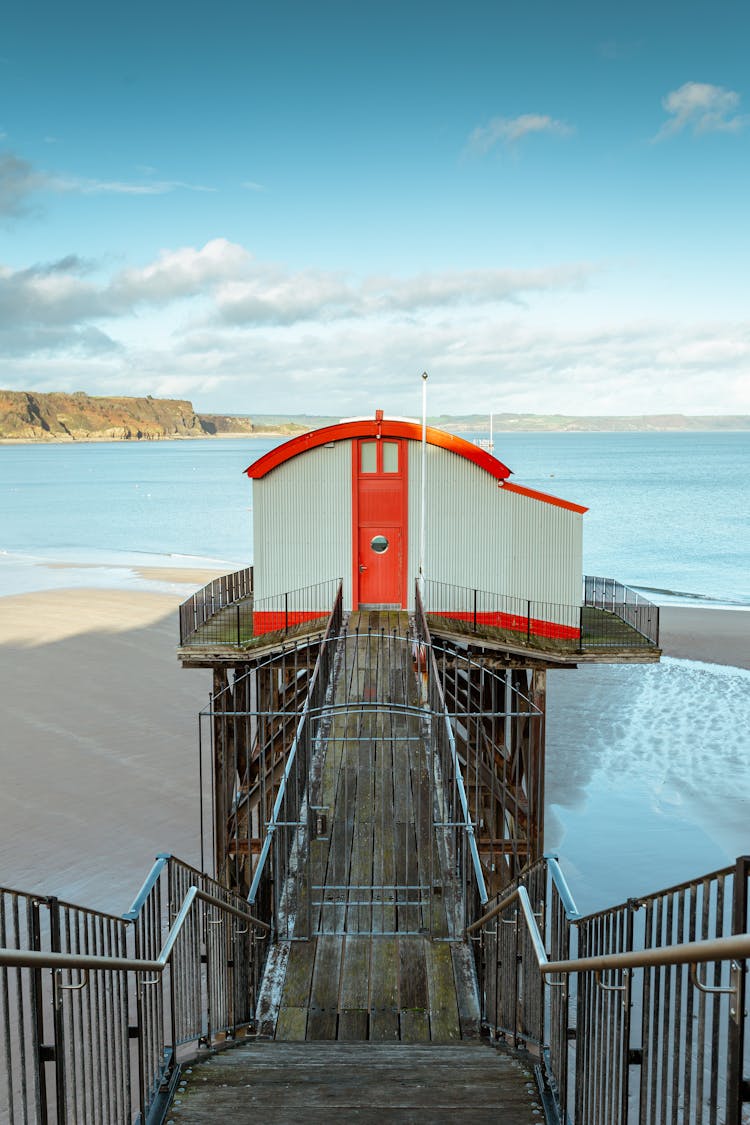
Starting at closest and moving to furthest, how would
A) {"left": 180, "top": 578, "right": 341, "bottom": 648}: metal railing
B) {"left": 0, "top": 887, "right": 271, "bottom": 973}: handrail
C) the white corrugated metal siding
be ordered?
1. {"left": 0, "top": 887, "right": 271, "bottom": 973}: handrail
2. the white corrugated metal siding
3. {"left": 180, "top": 578, "right": 341, "bottom": 648}: metal railing

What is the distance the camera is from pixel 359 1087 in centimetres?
595

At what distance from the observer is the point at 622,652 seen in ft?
65.9

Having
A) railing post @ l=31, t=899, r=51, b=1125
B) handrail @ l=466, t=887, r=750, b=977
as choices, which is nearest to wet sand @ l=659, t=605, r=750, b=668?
handrail @ l=466, t=887, r=750, b=977

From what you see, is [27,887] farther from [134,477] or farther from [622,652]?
[134,477]

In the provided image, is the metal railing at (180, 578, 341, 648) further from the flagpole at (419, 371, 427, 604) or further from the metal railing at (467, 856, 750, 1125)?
the metal railing at (467, 856, 750, 1125)

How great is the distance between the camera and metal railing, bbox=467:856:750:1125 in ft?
10.2

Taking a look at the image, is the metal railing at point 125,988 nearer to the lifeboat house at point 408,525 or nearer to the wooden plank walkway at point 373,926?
the wooden plank walkway at point 373,926

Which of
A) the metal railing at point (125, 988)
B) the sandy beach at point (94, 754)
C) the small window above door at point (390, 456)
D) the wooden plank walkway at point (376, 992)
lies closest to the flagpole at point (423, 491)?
the small window above door at point (390, 456)

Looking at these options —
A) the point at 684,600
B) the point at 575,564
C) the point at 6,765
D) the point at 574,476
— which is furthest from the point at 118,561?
the point at 574,476

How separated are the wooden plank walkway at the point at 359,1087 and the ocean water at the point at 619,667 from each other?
37.2ft

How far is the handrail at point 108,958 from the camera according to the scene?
3.46 meters

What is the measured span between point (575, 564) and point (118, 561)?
48.1 metres

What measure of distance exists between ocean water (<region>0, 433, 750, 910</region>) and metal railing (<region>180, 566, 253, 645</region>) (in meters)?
8.58

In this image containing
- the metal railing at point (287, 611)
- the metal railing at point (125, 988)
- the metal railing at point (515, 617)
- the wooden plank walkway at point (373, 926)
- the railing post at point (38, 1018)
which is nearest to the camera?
the railing post at point (38, 1018)
